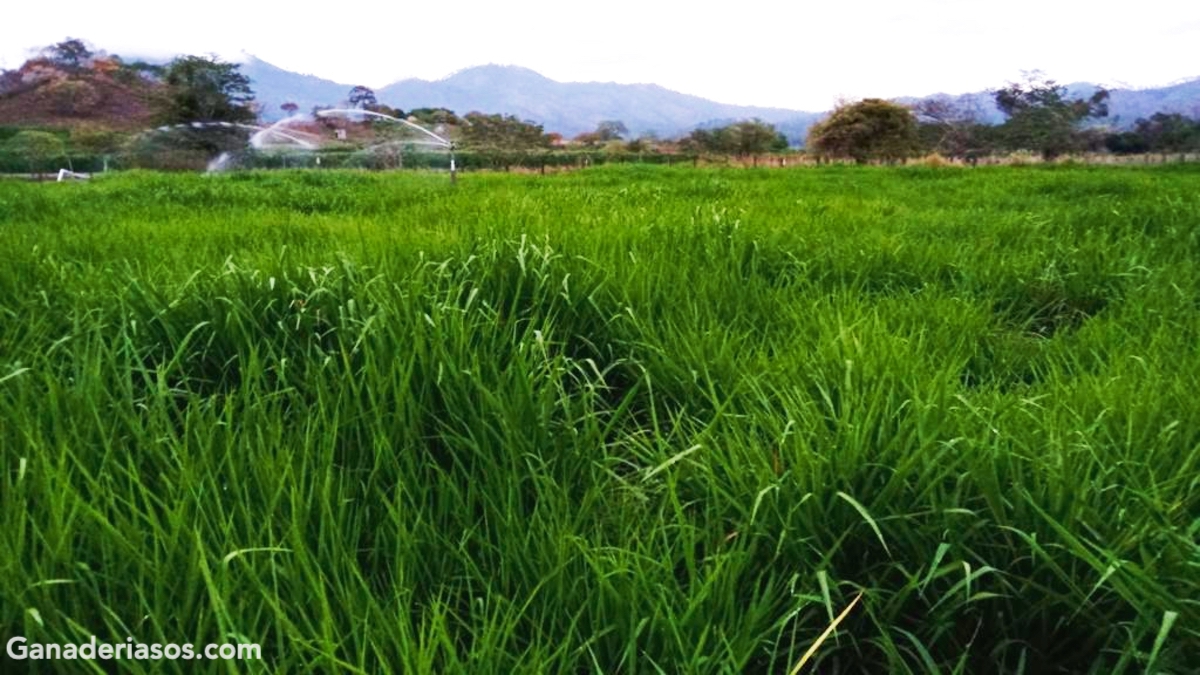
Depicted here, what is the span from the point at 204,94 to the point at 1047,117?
5329 cm

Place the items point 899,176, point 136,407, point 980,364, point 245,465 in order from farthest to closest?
point 899,176 < point 980,364 < point 136,407 < point 245,465

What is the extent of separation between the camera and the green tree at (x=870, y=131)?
4006 centimetres

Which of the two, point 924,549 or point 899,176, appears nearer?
point 924,549

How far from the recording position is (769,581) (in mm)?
1060

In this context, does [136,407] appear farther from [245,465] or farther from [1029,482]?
[1029,482]

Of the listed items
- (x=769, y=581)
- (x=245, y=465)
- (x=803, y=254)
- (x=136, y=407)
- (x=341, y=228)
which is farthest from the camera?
(x=341, y=228)

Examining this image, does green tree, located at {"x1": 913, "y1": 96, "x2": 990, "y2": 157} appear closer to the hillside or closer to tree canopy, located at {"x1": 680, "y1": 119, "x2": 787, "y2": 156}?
tree canopy, located at {"x1": 680, "y1": 119, "x2": 787, "y2": 156}

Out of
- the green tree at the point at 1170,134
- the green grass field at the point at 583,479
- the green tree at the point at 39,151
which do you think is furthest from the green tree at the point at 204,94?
the green tree at the point at 1170,134

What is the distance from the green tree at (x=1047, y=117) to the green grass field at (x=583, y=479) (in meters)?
50.8

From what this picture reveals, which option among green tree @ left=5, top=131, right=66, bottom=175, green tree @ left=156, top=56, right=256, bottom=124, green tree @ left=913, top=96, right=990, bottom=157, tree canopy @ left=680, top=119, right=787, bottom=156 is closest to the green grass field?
green tree @ left=913, top=96, right=990, bottom=157

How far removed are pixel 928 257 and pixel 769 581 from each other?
8.73ft

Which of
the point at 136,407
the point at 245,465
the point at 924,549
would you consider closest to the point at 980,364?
the point at 924,549

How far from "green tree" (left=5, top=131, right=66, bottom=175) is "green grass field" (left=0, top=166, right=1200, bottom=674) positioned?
4964 centimetres

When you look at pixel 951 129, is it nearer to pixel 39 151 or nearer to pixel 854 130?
pixel 854 130
